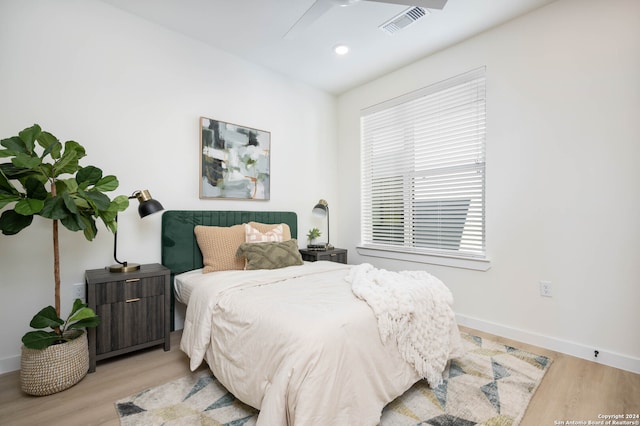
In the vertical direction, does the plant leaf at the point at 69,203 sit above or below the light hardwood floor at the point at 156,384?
above

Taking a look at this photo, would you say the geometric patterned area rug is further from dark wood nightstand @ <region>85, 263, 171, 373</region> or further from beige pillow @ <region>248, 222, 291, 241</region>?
beige pillow @ <region>248, 222, 291, 241</region>

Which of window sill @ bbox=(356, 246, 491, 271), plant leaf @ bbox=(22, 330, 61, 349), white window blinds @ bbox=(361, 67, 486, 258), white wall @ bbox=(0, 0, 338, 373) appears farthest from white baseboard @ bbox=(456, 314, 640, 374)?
plant leaf @ bbox=(22, 330, 61, 349)

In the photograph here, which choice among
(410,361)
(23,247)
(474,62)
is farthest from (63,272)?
(474,62)

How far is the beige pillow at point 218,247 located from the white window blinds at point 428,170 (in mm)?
1859

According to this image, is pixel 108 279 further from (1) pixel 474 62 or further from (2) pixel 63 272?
(1) pixel 474 62

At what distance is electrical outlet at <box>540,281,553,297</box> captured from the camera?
8.29 ft

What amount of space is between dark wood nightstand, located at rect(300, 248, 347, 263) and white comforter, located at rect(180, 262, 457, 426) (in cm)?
141

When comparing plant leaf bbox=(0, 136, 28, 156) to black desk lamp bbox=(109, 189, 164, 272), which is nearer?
plant leaf bbox=(0, 136, 28, 156)

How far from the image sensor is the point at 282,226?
3260 millimetres

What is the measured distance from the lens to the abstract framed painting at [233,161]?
120 inches

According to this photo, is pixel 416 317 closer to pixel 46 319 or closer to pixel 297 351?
pixel 297 351

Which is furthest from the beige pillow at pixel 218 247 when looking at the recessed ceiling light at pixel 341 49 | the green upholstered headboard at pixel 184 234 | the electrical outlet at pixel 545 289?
the electrical outlet at pixel 545 289

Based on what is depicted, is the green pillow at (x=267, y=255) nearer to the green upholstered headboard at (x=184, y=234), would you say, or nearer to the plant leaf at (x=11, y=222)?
the green upholstered headboard at (x=184, y=234)

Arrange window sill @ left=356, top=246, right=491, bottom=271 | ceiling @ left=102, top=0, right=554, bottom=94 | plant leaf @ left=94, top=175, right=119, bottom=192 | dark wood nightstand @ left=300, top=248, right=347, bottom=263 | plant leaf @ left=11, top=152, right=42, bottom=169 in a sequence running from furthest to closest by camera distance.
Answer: dark wood nightstand @ left=300, top=248, right=347, bottom=263 → window sill @ left=356, top=246, right=491, bottom=271 → ceiling @ left=102, top=0, right=554, bottom=94 → plant leaf @ left=94, top=175, right=119, bottom=192 → plant leaf @ left=11, top=152, right=42, bottom=169
